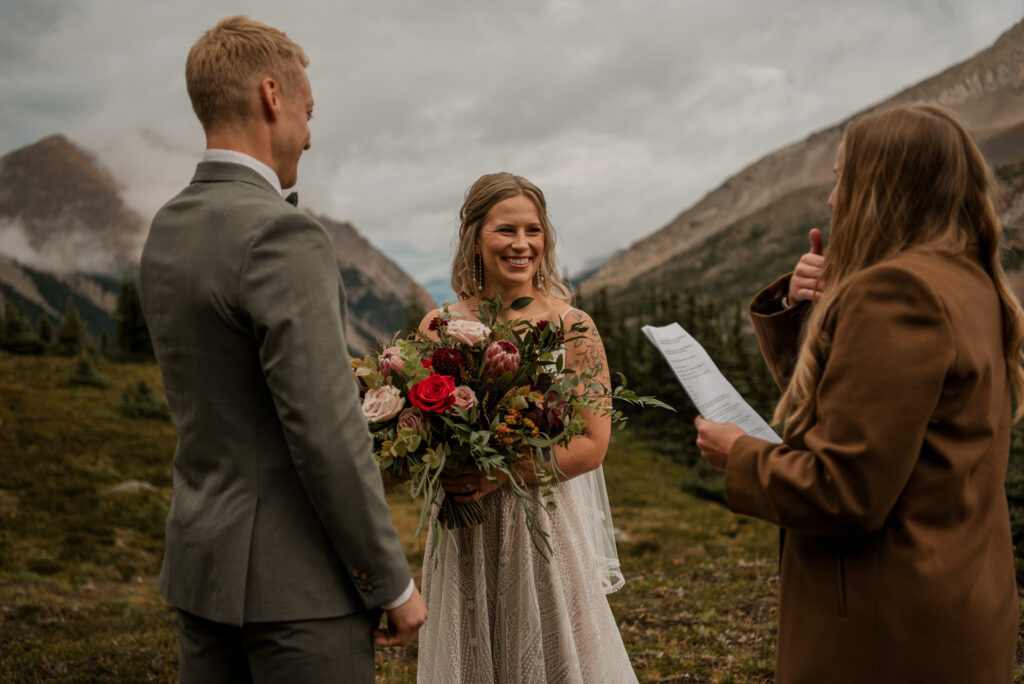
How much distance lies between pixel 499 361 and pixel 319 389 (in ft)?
4.12

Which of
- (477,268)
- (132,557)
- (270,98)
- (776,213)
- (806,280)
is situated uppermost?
(776,213)

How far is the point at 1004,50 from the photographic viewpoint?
112 m

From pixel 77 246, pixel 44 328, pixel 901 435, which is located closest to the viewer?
pixel 901 435

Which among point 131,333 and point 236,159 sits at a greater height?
point 131,333

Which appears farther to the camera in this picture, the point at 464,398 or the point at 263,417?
the point at 464,398

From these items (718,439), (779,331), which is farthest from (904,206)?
(718,439)

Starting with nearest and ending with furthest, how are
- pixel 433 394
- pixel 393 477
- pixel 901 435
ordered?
pixel 901 435 < pixel 433 394 < pixel 393 477

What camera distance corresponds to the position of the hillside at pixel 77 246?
3942 inches

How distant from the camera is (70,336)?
31094mm

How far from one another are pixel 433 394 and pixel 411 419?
0.17 meters

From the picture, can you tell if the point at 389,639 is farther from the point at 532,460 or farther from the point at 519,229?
the point at 519,229

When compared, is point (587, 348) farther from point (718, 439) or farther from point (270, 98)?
point (270, 98)

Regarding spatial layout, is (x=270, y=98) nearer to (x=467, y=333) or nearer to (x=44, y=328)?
(x=467, y=333)

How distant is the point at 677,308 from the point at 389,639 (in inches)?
1427
